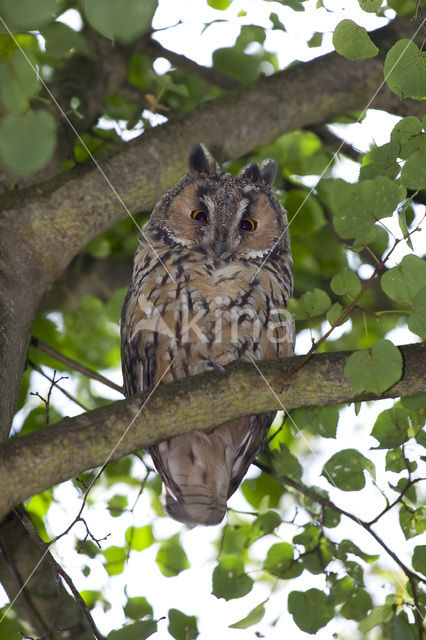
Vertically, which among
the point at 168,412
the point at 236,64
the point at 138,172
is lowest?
the point at 168,412

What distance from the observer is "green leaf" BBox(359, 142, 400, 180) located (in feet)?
4.71

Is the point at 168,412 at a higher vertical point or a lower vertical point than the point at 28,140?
lower

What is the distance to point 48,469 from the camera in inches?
57.1

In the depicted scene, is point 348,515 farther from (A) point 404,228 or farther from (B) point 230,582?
(A) point 404,228

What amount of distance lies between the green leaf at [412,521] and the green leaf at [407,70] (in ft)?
4.05

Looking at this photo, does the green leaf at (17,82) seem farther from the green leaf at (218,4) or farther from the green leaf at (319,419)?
the green leaf at (218,4)

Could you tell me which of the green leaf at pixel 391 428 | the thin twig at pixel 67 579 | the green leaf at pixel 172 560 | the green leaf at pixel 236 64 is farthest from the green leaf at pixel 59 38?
the green leaf at pixel 172 560

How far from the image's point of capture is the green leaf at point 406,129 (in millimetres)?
1395

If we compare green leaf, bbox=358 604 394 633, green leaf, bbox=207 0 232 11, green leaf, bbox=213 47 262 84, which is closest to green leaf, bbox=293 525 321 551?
green leaf, bbox=358 604 394 633

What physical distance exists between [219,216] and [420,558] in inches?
55.7

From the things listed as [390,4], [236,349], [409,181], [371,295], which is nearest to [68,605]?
[236,349]

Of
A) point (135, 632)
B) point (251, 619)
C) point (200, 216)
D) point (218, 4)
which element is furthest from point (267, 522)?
point (218, 4)

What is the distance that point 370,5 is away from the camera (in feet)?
4.19

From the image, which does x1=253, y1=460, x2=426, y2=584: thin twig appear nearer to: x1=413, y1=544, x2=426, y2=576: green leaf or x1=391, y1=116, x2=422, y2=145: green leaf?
x1=413, y1=544, x2=426, y2=576: green leaf
